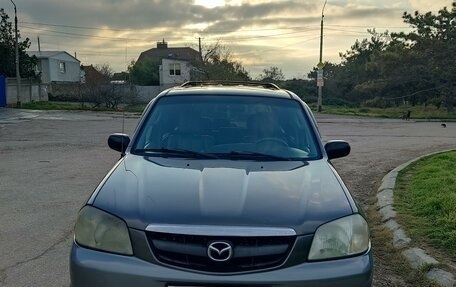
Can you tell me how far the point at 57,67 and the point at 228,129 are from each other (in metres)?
61.2

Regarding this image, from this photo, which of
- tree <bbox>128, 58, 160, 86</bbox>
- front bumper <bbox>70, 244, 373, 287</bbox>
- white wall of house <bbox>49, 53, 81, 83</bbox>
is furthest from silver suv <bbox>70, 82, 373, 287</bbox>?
white wall of house <bbox>49, 53, 81, 83</bbox>

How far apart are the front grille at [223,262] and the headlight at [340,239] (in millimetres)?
206

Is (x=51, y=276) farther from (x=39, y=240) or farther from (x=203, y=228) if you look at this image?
(x=203, y=228)

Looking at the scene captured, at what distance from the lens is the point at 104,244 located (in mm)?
2713

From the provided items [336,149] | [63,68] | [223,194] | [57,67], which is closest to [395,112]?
[336,149]

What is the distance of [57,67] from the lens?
60.5 meters

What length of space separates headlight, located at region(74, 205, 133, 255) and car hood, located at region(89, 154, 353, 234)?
0.05 meters

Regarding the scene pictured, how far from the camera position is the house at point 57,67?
5809 centimetres

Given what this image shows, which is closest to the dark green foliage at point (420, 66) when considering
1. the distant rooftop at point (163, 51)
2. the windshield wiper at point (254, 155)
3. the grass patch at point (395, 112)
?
the grass patch at point (395, 112)

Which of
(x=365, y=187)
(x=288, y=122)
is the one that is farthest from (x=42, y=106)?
(x=288, y=122)

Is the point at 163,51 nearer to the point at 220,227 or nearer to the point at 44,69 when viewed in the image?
the point at 44,69

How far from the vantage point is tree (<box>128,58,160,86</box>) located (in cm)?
6112

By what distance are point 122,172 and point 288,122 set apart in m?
1.67

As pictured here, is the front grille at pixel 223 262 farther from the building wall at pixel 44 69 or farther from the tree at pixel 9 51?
the building wall at pixel 44 69
